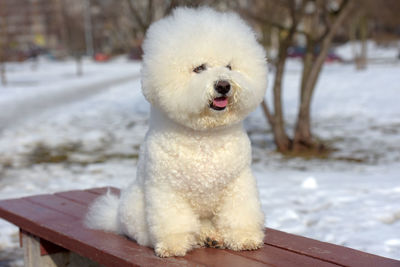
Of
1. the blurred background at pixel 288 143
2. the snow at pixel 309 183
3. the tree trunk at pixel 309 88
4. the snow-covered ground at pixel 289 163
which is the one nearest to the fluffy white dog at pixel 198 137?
the blurred background at pixel 288 143

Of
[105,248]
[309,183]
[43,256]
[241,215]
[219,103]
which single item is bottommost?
[309,183]

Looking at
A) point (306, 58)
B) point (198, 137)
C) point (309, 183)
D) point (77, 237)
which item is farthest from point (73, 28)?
point (198, 137)

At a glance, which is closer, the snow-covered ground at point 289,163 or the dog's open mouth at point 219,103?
Result: the dog's open mouth at point 219,103

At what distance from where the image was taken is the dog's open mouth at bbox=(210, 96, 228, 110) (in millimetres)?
1815

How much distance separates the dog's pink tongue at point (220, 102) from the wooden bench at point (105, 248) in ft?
1.94

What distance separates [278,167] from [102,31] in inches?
2117

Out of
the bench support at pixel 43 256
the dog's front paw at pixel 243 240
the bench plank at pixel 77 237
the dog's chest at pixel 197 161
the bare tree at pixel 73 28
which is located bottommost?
the bare tree at pixel 73 28

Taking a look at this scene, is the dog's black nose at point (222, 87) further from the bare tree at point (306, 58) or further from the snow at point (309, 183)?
the bare tree at point (306, 58)

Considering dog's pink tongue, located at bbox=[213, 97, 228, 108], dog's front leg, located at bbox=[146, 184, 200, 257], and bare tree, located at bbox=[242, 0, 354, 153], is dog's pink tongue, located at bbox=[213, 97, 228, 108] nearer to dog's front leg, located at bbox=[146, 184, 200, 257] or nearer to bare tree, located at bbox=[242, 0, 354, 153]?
dog's front leg, located at bbox=[146, 184, 200, 257]

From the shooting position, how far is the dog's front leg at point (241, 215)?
2045 mm

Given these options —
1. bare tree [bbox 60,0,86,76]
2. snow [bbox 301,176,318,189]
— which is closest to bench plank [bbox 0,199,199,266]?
snow [bbox 301,176,318,189]

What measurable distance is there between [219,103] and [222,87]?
2.6 inches

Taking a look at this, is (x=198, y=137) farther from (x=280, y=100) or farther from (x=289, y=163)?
(x=280, y=100)

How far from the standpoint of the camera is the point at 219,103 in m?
1.82
